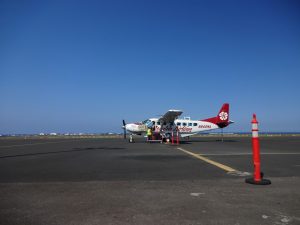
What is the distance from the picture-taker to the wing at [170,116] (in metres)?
28.3

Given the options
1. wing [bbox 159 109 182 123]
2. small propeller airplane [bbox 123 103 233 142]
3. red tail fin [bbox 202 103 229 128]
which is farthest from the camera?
red tail fin [bbox 202 103 229 128]

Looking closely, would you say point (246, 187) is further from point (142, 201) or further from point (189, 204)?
point (142, 201)

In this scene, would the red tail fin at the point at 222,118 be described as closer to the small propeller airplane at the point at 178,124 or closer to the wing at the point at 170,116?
the small propeller airplane at the point at 178,124

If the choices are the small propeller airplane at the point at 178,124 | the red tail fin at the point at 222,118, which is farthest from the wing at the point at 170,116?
the red tail fin at the point at 222,118

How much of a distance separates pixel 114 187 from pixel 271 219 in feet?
9.23

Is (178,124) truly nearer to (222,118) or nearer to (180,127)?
(180,127)

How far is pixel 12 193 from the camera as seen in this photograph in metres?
4.54

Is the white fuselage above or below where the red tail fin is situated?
below

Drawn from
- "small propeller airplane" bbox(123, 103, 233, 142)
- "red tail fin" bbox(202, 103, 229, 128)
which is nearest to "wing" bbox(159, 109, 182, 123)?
"small propeller airplane" bbox(123, 103, 233, 142)

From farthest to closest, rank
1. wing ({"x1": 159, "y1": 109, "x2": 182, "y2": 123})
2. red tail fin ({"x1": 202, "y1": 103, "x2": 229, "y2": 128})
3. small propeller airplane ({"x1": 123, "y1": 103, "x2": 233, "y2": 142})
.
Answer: red tail fin ({"x1": 202, "y1": 103, "x2": 229, "y2": 128}) < small propeller airplane ({"x1": 123, "y1": 103, "x2": 233, "y2": 142}) < wing ({"x1": 159, "y1": 109, "x2": 182, "y2": 123})

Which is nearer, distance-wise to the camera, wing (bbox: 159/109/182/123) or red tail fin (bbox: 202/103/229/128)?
wing (bbox: 159/109/182/123)

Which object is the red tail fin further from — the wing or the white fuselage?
the wing

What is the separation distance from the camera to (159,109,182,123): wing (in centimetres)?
2827

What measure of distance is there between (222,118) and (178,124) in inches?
243
